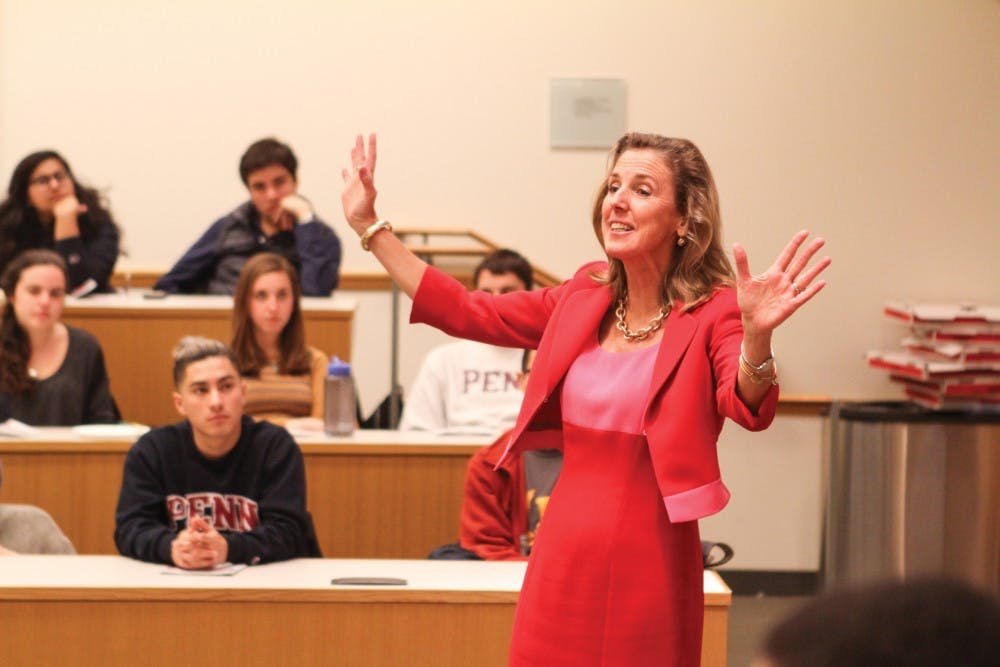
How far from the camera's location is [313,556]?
346 centimetres

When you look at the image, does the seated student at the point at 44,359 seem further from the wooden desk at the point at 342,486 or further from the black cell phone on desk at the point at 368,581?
the black cell phone on desk at the point at 368,581

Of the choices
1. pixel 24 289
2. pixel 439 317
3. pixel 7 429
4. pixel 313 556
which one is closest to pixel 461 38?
pixel 24 289

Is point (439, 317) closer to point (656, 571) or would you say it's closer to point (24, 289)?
point (656, 571)

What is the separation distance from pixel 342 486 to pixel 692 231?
95.6 inches

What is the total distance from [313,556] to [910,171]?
3937 millimetres

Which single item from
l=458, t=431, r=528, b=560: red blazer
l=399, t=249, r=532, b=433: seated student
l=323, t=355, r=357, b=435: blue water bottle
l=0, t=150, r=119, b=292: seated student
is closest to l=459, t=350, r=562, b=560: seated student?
l=458, t=431, r=528, b=560: red blazer

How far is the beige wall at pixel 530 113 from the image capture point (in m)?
6.27

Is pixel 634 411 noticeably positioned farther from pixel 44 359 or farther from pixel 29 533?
pixel 44 359

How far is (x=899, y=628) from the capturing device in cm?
68

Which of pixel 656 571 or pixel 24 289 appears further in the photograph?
pixel 24 289

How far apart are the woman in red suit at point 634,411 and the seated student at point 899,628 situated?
3.53 ft

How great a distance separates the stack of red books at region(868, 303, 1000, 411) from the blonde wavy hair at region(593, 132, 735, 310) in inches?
161

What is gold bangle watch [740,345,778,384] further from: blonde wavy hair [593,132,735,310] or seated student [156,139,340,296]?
seated student [156,139,340,296]

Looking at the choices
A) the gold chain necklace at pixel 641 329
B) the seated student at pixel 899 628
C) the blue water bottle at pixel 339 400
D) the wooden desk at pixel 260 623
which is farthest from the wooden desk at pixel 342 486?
the seated student at pixel 899 628
